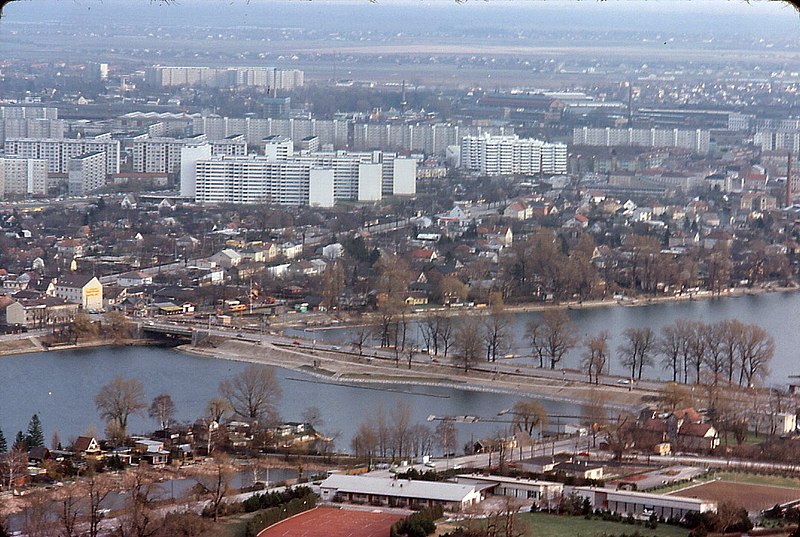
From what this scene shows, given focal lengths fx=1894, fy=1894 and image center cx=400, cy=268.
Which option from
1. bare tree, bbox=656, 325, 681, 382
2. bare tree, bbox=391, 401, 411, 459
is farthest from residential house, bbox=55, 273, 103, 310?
bare tree, bbox=391, 401, 411, 459

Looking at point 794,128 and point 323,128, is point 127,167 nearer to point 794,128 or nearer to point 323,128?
point 323,128

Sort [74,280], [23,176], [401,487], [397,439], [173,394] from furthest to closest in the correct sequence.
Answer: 1. [23,176]
2. [74,280]
3. [173,394]
4. [397,439]
5. [401,487]

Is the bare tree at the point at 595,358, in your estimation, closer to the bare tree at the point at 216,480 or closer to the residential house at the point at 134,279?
the bare tree at the point at 216,480

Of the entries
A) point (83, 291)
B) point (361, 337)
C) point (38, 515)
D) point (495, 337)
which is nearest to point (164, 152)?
point (83, 291)

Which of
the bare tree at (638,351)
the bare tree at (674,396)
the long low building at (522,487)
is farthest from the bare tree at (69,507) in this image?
the bare tree at (638,351)

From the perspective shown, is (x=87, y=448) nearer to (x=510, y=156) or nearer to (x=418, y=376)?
(x=418, y=376)

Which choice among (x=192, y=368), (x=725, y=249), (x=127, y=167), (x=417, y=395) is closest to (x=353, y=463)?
(x=417, y=395)
